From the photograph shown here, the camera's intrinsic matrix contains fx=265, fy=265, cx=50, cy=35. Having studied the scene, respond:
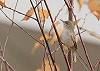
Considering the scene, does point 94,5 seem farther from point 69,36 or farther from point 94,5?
point 69,36

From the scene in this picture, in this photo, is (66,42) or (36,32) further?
(36,32)

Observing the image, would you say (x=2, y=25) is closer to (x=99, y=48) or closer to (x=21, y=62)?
(x=21, y=62)

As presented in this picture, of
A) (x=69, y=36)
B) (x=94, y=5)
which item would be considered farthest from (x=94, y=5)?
(x=69, y=36)

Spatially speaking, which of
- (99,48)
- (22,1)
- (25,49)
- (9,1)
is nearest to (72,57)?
(9,1)

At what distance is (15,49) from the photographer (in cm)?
251

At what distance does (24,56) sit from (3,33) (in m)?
0.29

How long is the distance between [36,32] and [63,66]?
1.30ft

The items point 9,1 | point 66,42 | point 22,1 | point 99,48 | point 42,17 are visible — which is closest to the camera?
point 66,42

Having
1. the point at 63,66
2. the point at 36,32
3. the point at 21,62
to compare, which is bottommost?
the point at 63,66

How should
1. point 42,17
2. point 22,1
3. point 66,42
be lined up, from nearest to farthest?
point 66,42
point 42,17
point 22,1

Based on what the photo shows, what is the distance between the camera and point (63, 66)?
2.38 metres

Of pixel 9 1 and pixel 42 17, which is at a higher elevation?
pixel 9 1

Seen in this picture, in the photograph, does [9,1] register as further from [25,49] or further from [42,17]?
[42,17]

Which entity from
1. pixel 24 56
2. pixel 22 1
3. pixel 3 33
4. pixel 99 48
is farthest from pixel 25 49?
pixel 99 48
